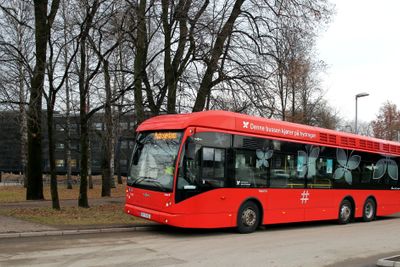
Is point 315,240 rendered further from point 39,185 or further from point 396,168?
point 39,185

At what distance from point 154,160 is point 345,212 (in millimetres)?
8373

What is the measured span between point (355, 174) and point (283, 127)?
4.79 meters

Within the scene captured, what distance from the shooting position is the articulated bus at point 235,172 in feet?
38.9

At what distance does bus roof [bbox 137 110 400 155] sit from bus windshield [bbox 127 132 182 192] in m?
0.28

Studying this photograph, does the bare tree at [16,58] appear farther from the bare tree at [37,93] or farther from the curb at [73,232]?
the curb at [73,232]

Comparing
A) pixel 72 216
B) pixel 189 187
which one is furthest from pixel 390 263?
pixel 72 216

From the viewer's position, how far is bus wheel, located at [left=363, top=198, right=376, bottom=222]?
60.0 ft

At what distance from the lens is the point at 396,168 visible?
66.7ft

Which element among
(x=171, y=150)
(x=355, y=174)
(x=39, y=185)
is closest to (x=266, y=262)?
(x=171, y=150)

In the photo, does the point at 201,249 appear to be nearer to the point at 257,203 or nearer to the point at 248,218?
the point at 248,218

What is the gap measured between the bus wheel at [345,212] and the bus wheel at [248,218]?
15.6 ft

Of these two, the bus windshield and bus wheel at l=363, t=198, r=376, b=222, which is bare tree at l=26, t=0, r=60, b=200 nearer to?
the bus windshield

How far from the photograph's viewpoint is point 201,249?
400 inches

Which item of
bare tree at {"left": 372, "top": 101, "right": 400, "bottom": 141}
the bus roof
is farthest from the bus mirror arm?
bare tree at {"left": 372, "top": 101, "right": 400, "bottom": 141}
